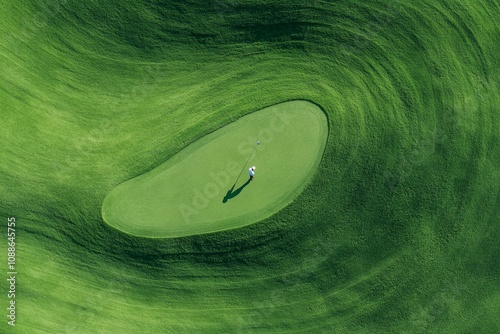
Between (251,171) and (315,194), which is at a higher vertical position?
(315,194)

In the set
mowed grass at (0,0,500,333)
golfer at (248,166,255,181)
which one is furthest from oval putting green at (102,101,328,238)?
mowed grass at (0,0,500,333)

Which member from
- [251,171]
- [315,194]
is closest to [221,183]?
[251,171]

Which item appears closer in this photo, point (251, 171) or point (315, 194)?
point (251, 171)

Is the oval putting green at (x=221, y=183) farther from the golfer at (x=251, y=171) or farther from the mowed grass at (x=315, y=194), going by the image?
the mowed grass at (x=315, y=194)

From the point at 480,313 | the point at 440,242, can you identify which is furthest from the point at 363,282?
the point at 480,313

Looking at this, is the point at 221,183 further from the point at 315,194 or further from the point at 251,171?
the point at 315,194
